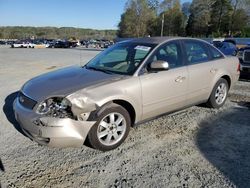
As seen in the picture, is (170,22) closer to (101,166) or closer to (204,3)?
(204,3)

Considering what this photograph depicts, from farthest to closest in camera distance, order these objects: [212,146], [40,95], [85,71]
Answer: [85,71], [212,146], [40,95]

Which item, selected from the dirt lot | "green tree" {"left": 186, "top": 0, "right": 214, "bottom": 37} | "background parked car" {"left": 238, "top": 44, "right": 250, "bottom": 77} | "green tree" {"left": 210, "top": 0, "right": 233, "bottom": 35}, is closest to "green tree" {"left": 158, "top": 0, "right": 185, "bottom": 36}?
"green tree" {"left": 186, "top": 0, "right": 214, "bottom": 37}

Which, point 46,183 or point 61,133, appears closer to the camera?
point 46,183

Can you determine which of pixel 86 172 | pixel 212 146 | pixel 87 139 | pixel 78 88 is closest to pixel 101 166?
pixel 86 172

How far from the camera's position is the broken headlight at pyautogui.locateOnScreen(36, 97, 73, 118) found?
3613 mm

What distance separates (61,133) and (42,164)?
0.48 m

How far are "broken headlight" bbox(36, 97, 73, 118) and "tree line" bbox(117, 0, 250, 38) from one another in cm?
6097

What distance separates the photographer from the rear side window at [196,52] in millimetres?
5105

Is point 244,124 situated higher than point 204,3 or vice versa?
point 204,3

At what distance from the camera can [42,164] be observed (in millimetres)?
3562

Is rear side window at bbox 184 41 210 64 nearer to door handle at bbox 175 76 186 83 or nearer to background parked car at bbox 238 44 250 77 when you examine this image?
door handle at bbox 175 76 186 83

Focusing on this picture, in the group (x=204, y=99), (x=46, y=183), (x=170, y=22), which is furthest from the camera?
(x=170, y=22)

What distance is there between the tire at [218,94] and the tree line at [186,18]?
189ft

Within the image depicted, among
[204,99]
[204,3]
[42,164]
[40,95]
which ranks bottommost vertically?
[42,164]
